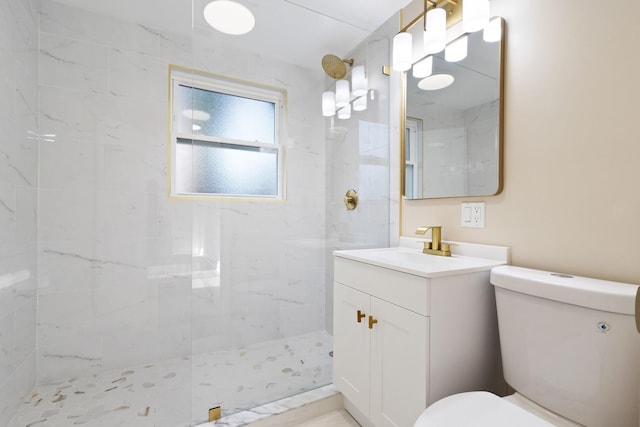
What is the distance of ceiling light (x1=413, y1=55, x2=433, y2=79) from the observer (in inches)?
61.0

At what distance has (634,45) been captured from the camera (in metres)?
0.88

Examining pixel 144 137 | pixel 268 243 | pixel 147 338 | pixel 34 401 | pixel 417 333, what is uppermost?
pixel 144 137

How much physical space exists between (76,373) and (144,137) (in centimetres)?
150

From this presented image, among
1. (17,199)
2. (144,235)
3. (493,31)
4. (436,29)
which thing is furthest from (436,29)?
(17,199)

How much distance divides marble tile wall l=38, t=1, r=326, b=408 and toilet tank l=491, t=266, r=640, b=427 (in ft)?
4.30

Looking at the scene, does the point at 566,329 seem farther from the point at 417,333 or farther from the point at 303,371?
the point at 303,371

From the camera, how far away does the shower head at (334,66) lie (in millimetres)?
1993

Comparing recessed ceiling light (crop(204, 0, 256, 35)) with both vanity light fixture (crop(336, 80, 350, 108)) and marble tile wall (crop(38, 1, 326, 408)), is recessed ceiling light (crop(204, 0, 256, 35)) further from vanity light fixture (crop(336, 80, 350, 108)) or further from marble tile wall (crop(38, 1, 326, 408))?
vanity light fixture (crop(336, 80, 350, 108))

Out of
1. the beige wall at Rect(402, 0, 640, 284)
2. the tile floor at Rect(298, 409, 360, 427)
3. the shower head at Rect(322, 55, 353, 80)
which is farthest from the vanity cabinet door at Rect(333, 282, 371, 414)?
the shower head at Rect(322, 55, 353, 80)

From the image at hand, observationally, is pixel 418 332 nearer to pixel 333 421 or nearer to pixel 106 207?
pixel 333 421

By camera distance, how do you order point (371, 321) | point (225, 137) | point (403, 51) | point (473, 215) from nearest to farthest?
1. point (371, 321)
2. point (473, 215)
3. point (403, 51)
4. point (225, 137)

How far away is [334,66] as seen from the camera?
2.00 m

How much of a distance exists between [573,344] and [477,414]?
334 millimetres

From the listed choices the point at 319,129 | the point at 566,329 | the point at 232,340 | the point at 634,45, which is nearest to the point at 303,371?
the point at 232,340
